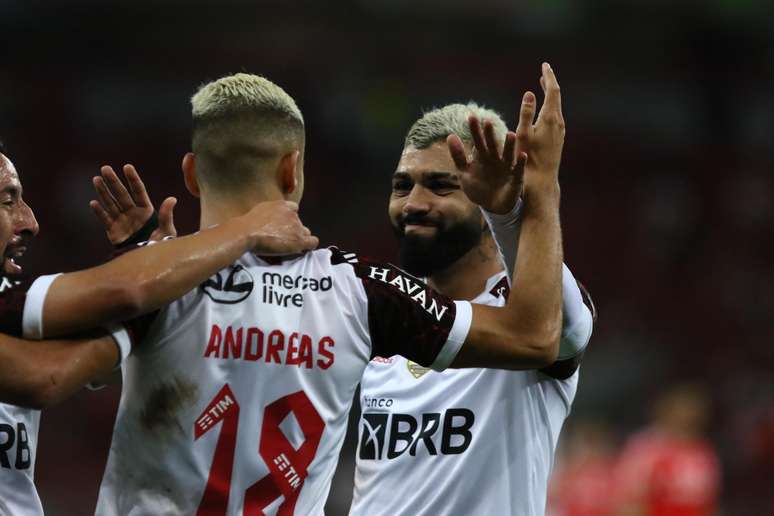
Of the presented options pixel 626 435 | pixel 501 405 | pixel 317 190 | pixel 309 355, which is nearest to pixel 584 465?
pixel 626 435

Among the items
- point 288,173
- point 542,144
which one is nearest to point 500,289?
point 542,144

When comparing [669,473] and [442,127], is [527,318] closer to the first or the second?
[442,127]

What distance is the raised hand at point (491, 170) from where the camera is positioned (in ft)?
10.7

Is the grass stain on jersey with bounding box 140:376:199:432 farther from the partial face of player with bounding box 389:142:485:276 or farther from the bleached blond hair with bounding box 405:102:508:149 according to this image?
A: the bleached blond hair with bounding box 405:102:508:149

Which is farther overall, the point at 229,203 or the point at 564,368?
the point at 564,368

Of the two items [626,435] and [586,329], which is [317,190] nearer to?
[626,435]

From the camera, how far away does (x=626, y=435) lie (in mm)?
15375

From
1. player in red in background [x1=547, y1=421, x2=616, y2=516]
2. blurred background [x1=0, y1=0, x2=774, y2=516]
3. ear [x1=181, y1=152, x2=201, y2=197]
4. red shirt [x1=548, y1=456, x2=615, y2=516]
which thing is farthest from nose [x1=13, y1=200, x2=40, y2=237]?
blurred background [x1=0, y1=0, x2=774, y2=516]

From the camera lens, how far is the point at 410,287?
318 cm

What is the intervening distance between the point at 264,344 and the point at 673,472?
871cm

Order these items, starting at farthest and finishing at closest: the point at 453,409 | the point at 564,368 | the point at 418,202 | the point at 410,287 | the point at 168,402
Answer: the point at 418,202
the point at 453,409
the point at 564,368
the point at 410,287
the point at 168,402

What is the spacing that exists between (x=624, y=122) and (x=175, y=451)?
1808cm

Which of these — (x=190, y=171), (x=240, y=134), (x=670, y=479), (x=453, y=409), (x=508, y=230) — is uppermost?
(x=240, y=134)

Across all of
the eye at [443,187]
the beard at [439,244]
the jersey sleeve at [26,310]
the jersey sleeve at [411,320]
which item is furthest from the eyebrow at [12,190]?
the eye at [443,187]
